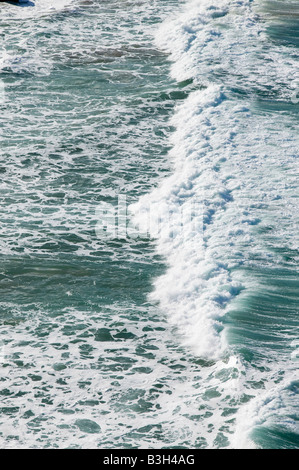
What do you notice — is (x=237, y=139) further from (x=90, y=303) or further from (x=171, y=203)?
(x=90, y=303)

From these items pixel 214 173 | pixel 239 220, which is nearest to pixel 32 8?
pixel 214 173

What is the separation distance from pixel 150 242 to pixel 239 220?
63.0 inches

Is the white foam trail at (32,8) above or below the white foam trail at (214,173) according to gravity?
above

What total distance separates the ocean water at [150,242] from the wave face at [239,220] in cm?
3

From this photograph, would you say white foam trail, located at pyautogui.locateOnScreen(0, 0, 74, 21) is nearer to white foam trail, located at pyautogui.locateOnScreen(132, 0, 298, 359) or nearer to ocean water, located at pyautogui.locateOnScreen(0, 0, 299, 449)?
ocean water, located at pyautogui.locateOnScreen(0, 0, 299, 449)

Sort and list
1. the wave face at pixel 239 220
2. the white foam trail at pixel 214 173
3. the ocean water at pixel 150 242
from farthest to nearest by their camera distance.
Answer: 1. the white foam trail at pixel 214 173
2. the wave face at pixel 239 220
3. the ocean water at pixel 150 242

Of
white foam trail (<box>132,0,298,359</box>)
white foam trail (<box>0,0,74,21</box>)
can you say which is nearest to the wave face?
white foam trail (<box>132,0,298,359</box>)

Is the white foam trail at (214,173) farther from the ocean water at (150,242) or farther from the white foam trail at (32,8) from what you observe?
the white foam trail at (32,8)

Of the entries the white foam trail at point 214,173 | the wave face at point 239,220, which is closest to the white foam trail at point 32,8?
the white foam trail at point 214,173

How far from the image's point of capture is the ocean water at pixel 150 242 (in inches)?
348

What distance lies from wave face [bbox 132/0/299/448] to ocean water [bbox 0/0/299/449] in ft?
0.10

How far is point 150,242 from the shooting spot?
12.6 meters

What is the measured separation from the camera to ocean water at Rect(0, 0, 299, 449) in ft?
29.0

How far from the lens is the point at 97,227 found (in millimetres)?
12883
